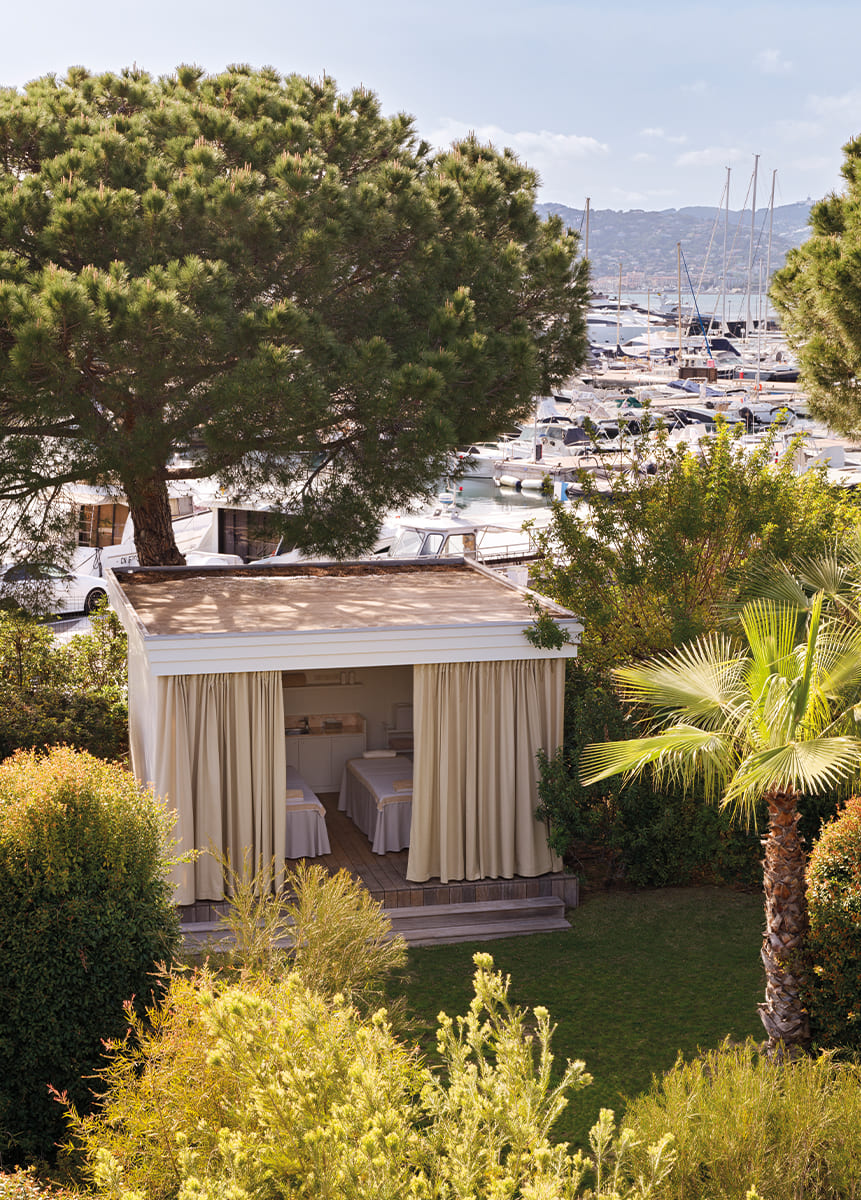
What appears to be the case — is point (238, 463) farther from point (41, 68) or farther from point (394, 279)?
point (41, 68)

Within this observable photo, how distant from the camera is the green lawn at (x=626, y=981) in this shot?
792 cm

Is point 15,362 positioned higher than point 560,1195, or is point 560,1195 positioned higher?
point 15,362

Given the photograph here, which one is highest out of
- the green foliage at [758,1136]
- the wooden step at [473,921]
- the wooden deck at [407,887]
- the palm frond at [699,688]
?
the palm frond at [699,688]

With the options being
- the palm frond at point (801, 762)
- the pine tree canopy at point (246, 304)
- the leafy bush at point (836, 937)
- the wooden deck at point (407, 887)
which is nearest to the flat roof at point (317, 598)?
the pine tree canopy at point (246, 304)

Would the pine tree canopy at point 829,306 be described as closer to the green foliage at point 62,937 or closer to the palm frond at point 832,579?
the palm frond at point 832,579

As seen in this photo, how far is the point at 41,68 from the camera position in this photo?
52.1ft

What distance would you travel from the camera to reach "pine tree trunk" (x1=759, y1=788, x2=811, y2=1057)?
704 centimetres

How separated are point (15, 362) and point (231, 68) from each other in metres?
7.72

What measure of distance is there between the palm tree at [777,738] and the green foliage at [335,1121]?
222cm

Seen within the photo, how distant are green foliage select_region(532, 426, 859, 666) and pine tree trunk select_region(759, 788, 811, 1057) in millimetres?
3976

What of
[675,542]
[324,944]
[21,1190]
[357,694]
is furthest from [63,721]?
[21,1190]

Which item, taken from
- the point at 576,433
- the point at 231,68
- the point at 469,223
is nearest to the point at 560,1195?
the point at 469,223

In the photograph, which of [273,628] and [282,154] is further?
[282,154]

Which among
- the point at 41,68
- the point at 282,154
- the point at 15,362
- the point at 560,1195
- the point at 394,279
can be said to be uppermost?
the point at 41,68
